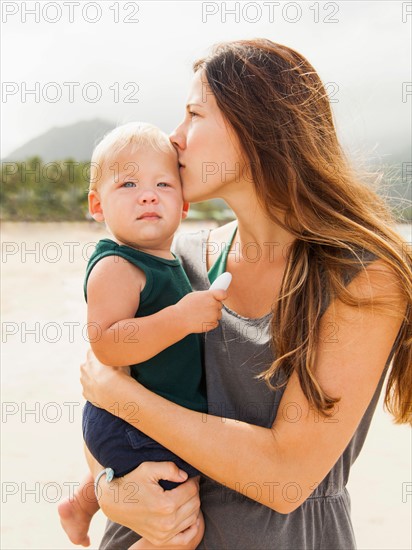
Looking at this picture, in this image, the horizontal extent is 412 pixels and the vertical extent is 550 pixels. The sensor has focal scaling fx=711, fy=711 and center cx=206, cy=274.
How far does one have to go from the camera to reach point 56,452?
16.7ft

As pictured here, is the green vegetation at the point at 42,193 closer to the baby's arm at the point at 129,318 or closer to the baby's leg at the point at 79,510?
the baby's leg at the point at 79,510

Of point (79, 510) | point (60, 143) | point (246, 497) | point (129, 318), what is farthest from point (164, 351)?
point (60, 143)

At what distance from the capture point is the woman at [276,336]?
1.52m

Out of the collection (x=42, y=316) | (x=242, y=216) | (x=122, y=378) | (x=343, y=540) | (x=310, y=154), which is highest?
(x=310, y=154)

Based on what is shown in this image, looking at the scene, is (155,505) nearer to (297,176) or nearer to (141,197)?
(141,197)

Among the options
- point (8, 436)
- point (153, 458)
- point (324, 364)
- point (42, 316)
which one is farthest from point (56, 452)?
point (42, 316)

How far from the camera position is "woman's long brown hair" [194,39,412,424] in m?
1.60

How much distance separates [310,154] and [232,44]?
34cm

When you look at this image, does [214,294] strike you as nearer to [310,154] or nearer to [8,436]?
[310,154]

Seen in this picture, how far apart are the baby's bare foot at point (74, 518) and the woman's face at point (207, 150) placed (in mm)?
955

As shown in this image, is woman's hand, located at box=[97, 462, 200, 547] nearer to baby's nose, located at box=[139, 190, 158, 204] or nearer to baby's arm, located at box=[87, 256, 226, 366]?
baby's arm, located at box=[87, 256, 226, 366]

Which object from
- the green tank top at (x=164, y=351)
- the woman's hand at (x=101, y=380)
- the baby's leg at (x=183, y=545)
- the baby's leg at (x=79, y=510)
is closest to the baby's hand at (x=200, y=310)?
the green tank top at (x=164, y=351)

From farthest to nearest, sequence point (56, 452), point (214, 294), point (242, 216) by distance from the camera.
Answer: point (56, 452)
point (242, 216)
point (214, 294)

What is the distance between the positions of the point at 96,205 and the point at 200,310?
460 millimetres
